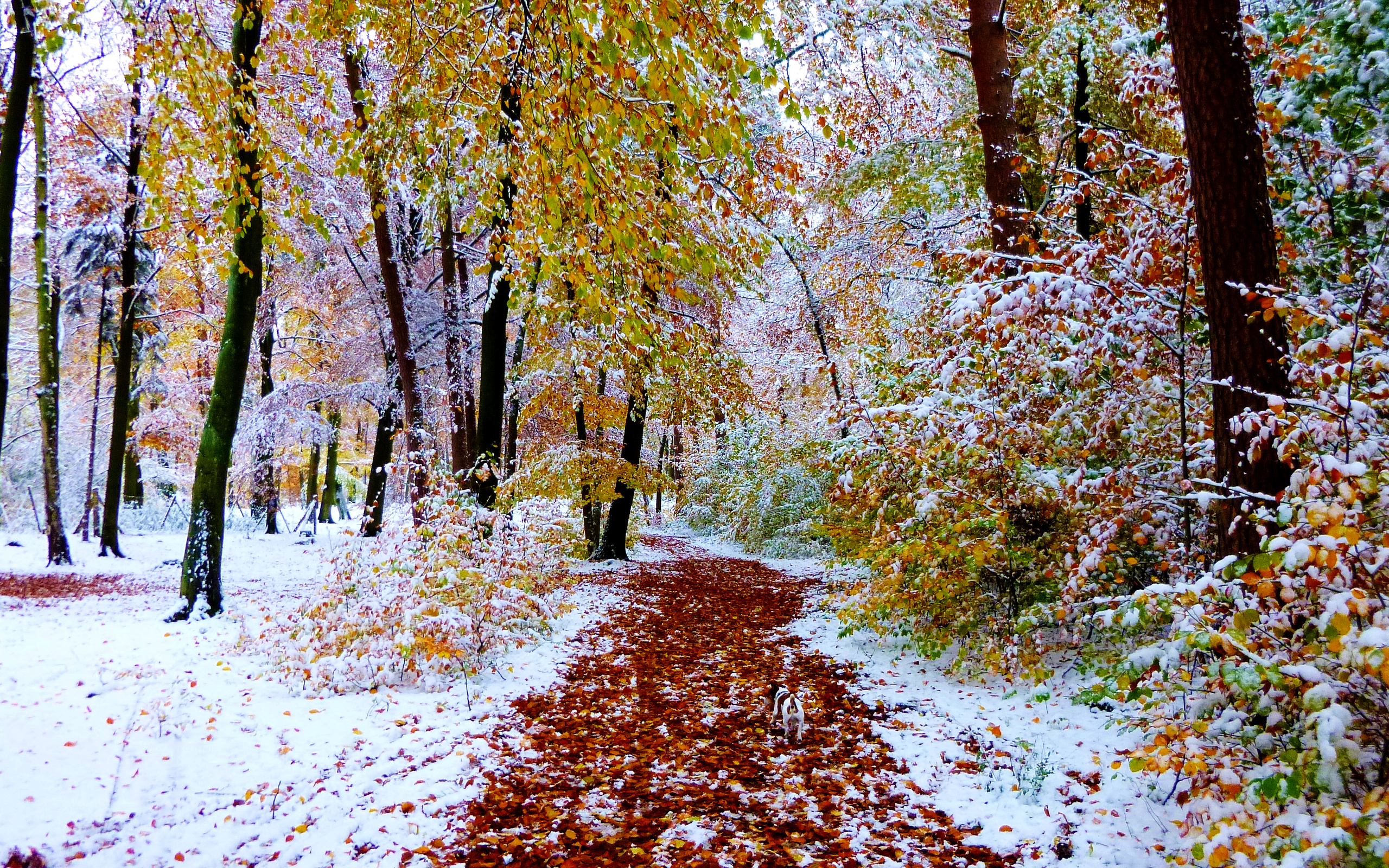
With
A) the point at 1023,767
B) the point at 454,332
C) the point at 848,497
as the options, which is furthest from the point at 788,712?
the point at 454,332

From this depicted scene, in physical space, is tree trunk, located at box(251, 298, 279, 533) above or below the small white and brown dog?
above

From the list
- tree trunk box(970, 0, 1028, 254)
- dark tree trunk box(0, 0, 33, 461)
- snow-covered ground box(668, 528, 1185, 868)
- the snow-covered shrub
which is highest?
tree trunk box(970, 0, 1028, 254)

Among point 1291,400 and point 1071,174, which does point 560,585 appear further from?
point 1291,400

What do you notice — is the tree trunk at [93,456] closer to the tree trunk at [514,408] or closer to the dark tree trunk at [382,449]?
the dark tree trunk at [382,449]

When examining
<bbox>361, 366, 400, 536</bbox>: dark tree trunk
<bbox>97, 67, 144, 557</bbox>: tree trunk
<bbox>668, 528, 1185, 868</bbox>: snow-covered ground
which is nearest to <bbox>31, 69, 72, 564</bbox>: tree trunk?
<bbox>97, 67, 144, 557</bbox>: tree trunk

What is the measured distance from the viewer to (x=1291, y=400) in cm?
257

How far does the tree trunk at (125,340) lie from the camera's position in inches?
456

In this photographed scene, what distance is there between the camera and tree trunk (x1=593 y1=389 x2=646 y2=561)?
13.3 m

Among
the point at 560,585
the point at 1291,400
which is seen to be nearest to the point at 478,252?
the point at 560,585

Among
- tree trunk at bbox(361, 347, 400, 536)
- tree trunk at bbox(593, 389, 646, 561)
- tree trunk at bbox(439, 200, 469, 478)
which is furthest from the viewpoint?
tree trunk at bbox(361, 347, 400, 536)

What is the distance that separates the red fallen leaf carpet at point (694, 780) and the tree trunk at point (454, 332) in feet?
23.4

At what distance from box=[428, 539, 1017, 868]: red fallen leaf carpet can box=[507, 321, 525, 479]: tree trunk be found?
713cm

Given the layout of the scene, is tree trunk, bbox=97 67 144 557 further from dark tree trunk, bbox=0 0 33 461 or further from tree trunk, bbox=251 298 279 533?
dark tree trunk, bbox=0 0 33 461

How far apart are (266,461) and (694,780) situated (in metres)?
A: 15.8
